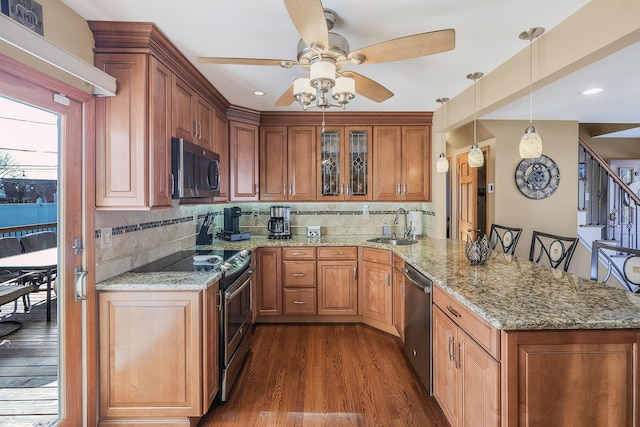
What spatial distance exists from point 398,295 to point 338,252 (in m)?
0.81

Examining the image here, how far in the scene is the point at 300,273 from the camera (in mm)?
3598

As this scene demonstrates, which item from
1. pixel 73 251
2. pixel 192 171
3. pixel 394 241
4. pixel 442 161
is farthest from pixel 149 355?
pixel 442 161

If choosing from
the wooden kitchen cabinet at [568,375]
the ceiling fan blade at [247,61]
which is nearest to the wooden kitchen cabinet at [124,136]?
the ceiling fan blade at [247,61]

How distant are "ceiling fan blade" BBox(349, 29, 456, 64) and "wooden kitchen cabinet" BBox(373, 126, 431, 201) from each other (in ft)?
7.27

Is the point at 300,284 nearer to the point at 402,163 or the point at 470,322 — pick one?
the point at 402,163

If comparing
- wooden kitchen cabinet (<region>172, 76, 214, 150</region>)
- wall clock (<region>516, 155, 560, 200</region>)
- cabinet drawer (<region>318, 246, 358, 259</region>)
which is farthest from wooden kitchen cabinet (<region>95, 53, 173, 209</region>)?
wall clock (<region>516, 155, 560, 200</region>)

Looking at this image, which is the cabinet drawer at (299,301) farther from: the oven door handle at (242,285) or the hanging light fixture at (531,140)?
the hanging light fixture at (531,140)

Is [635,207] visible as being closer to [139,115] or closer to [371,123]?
[371,123]

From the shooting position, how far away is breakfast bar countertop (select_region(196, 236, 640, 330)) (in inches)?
52.0

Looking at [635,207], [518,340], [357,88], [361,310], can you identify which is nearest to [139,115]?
[357,88]

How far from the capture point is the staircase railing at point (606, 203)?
4723 mm

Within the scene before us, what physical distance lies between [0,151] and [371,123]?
330 centimetres

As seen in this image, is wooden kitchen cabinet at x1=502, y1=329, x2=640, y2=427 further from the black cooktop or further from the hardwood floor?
the black cooktop

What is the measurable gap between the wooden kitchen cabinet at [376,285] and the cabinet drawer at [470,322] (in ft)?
4.13
